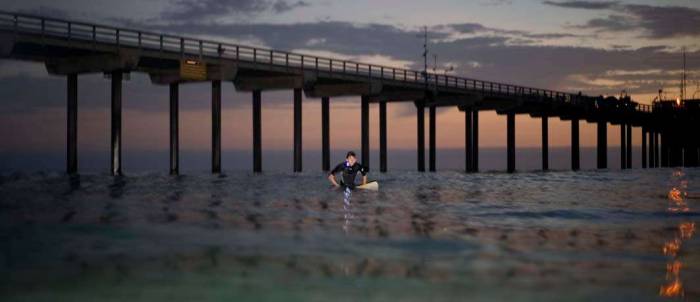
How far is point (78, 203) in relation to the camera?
2025cm

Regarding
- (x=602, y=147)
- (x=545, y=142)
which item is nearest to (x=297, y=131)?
(x=545, y=142)

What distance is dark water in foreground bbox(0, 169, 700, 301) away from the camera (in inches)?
320

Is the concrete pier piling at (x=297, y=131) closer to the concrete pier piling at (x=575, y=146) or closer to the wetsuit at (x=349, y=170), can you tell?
the wetsuit at (x=349, y=170)

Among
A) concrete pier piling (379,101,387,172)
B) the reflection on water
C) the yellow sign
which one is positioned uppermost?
the yellow sign

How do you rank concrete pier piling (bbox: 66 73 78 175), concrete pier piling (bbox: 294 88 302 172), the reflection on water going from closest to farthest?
the reflection on water, concrete pier piling (bbox: 66 73 78 175), concrete pier piling (bbox: 294 88 302 172)

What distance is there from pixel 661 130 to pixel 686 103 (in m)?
6.77

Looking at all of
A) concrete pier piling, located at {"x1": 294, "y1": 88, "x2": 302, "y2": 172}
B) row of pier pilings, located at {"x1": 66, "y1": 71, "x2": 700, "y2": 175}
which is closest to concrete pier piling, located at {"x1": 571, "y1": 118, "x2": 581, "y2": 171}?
row of pier pilings, located at {"x1": 66, "y1": 71, "x2": 700, "y2": 175}

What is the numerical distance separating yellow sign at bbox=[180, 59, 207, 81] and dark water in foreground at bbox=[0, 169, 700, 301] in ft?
79.1

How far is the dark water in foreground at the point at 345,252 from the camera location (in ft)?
26.7

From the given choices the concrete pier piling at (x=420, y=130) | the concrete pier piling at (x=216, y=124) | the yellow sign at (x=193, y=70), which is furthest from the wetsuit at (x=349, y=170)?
the concrete pier piling at (x=420, y=130)

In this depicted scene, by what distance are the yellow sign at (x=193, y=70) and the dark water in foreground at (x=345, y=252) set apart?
24.1 metres

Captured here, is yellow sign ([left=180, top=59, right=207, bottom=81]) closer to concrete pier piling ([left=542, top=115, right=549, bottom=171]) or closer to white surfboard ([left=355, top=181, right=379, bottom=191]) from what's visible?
white surfboard ([left=355, top=181, right=379, bottom=191])

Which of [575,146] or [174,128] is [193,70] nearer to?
[174,128]

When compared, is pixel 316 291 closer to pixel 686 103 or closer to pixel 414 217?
pixel 414 217
